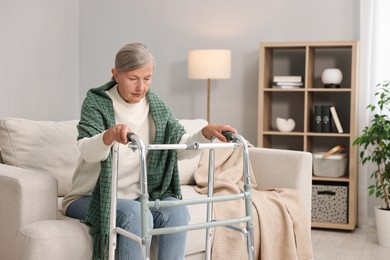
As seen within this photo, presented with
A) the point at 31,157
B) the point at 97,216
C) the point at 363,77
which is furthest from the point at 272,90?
the point at 97,216

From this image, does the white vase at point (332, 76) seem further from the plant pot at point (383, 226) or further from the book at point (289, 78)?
the plant pot at point (383, 226)

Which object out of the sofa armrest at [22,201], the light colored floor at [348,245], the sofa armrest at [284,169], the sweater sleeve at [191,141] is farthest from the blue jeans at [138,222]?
the light colored floor at [348,245]

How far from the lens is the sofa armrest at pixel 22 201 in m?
2.46

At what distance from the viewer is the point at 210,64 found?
15.7ft

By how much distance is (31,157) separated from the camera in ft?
9.86

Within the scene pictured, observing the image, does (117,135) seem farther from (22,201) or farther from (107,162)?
(22,201)

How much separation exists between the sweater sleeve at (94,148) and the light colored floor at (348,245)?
77.5 inches

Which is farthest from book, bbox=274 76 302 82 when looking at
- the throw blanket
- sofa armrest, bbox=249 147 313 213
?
the throw blanket

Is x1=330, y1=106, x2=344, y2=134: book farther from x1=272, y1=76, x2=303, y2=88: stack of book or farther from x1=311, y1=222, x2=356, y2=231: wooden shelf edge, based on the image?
x1=311, y1=222, x2=356, y2=231: wooden shelf edge

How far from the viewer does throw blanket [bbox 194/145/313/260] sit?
3.07m

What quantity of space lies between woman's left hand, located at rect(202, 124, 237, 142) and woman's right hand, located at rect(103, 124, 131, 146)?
46cm

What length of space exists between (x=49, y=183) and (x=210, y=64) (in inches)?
95.7

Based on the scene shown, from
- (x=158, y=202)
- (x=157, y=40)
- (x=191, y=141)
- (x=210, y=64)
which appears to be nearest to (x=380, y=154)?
(x=210, y=64)

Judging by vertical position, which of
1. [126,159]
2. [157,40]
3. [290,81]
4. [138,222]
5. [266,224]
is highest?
[157,40]
